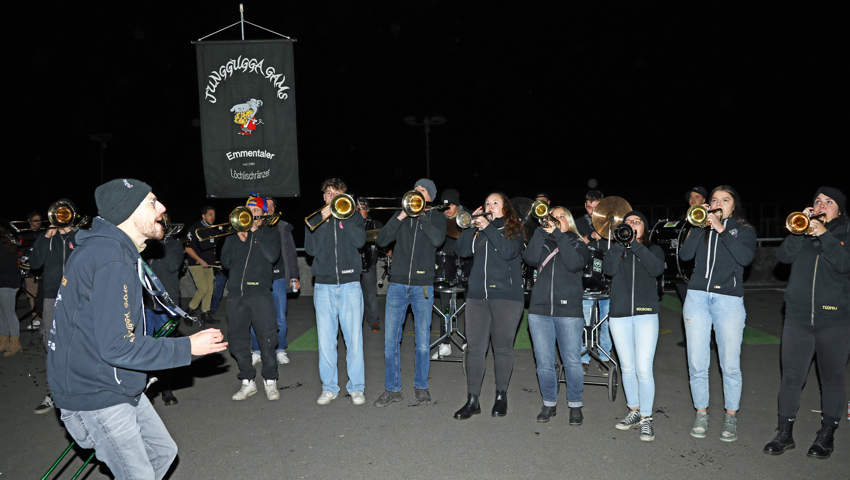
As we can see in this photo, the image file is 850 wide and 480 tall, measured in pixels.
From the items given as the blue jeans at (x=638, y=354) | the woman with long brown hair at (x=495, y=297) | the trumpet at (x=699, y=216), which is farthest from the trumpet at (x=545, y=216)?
the trumpet at (x=699, y=216)

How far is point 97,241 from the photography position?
258 centimetres

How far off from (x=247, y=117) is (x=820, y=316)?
7684 mm

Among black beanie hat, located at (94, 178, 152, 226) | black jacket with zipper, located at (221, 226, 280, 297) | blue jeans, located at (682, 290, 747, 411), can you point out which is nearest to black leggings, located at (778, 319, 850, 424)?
blue jeans, located at (682, 290, 747, 411)

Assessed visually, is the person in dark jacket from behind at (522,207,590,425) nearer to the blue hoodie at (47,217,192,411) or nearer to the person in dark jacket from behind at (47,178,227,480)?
the person in dark jacket from behind at (47,178,227,480)

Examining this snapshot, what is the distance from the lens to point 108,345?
2.46 meters

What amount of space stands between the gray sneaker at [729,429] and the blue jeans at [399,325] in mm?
2865

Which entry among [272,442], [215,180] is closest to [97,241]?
[272,442]

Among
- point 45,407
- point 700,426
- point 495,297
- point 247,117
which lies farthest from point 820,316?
point 247,117

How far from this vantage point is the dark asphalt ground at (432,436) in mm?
4141

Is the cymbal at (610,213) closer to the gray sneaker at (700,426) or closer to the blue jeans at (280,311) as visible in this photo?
the gray sneaker at (700,426)

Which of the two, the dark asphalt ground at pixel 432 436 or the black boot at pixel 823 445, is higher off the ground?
the black boot at pixel 823 445

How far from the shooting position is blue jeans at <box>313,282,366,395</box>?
5707mm

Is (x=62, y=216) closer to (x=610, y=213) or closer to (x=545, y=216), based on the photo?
(x=545, y=216)

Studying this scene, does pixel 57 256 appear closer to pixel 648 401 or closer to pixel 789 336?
pixel 648 401
